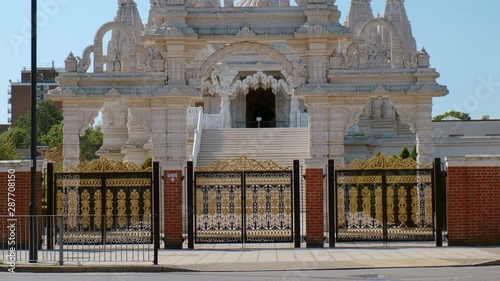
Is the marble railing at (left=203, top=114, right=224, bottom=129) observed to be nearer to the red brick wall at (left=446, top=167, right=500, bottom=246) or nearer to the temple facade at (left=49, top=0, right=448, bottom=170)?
the temple facade at (left=49, top=0, right=448, bottom=170)

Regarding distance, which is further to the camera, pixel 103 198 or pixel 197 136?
pixel 197 136

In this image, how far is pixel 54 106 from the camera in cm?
8669

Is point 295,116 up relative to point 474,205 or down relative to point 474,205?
up

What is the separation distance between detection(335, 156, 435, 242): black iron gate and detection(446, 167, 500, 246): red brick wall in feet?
3.12

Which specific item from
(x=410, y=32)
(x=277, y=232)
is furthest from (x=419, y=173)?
(x=410, y=32)

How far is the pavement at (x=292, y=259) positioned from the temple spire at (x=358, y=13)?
95.3 ft

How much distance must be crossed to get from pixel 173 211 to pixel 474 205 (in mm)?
7473

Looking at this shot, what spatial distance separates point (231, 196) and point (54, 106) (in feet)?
220

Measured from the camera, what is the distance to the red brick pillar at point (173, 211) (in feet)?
72.5

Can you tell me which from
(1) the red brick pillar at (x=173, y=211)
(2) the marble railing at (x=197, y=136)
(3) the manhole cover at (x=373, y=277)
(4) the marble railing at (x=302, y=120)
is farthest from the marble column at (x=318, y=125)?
(4) the marble railing at (x=302, y=120)

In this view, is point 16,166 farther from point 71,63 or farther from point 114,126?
point 114,126

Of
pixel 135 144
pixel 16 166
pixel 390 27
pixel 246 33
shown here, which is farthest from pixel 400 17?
pixel 16 166

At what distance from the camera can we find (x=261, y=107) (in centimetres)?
5912

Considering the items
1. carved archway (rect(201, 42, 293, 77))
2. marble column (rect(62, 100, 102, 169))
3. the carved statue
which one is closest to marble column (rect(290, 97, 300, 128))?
the carved statue
